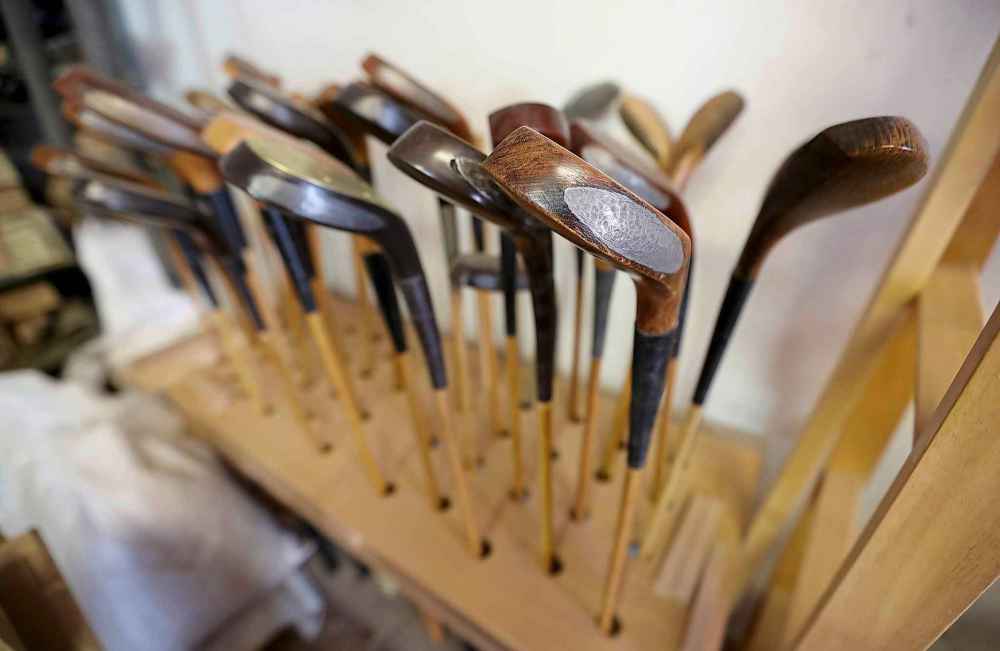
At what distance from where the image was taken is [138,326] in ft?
3.44

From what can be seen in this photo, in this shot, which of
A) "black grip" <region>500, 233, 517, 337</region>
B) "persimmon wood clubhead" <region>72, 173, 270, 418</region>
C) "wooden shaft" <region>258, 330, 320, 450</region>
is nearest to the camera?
"black grip" <region>500, 233, 517, 337</region>

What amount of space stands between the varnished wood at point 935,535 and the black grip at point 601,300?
0.24m

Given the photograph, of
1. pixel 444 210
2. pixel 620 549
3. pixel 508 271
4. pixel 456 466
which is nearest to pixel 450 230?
pixel 444 210

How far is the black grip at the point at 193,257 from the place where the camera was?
2.00 ft

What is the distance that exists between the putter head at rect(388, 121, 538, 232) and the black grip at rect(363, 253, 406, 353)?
188 millimetres

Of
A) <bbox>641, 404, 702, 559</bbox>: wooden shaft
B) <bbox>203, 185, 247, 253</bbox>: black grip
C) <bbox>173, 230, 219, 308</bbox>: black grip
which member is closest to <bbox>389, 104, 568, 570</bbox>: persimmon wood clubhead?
<bbox>641, 404, 702, 559</bbox>: wooden shaft

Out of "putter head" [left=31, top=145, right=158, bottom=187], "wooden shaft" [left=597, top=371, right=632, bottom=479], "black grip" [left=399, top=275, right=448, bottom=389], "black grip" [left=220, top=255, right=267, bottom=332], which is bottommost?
"wooden shaft" [left=597, top=371, right=632, bottom=479]

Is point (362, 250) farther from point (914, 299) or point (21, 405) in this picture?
point (21, 405)

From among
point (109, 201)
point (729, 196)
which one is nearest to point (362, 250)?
point (109, 201)

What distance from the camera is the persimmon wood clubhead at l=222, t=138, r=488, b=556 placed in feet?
0.91

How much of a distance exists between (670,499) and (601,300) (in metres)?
0.23

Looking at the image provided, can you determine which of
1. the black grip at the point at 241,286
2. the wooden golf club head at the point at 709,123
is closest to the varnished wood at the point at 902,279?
the wooden golf club head at the point at 709,123

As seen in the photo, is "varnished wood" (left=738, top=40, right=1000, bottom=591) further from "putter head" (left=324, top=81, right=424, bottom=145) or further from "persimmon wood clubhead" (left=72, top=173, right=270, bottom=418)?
"persimmon wood clubhead" (left=72, top=173, right=270, bottom=418)

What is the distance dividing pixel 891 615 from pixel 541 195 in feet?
0.98
